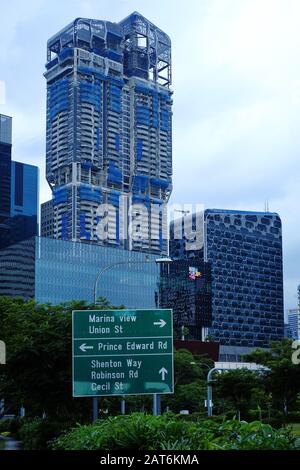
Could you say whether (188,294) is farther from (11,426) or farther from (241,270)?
(11,426)

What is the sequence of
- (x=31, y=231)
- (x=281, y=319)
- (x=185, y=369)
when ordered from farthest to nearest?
(x=281, y=319) < (x=31, y=231) < (x=185, y=369)

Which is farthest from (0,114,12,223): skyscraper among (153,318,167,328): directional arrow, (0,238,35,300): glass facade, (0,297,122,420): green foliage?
(153,318,167,328): directional arrow

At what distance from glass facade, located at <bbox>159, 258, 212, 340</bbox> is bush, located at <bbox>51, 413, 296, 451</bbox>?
443 feet

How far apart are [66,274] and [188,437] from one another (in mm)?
121157

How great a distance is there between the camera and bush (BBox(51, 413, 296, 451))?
8711mm

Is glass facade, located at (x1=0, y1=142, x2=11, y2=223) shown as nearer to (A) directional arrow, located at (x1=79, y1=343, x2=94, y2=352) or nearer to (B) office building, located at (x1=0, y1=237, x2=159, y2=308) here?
(B) office building, located at (x1=0, y1=237, x2=159, y2=308)

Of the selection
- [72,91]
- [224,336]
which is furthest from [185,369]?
[72,91]

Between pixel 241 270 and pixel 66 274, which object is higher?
pixel 241 270

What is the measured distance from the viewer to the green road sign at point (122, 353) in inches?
848

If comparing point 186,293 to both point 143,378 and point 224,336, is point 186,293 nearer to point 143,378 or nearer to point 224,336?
point 224,336

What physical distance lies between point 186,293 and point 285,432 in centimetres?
14308

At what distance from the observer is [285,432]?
30.3 feet

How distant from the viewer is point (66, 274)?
130m

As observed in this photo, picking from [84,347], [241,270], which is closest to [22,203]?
[241,270]
